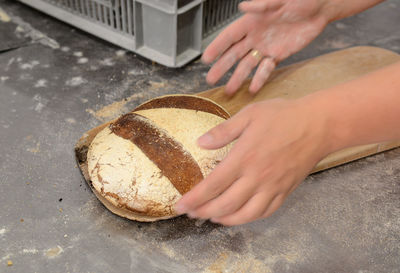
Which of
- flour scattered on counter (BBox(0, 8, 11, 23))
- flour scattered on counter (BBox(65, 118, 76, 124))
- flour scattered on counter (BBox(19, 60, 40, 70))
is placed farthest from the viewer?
flour scattered on counter (BBox(0, 8, 11, 23))

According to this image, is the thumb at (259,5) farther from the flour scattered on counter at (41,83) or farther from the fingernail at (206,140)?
the flour scattered on counter at (41,83)

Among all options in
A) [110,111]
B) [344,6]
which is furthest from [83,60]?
[344,6]

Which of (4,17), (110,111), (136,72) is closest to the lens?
(110,111)

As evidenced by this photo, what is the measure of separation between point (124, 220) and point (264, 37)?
844mm

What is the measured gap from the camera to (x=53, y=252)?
120 cm

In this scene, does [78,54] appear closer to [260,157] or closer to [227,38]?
[227,38]

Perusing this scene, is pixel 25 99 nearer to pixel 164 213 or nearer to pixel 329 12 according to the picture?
pixel 164 213

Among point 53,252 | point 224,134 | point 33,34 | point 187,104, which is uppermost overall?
point 224,134

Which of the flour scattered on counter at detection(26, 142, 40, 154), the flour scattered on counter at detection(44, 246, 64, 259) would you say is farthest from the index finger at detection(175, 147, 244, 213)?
the flour scattered on counter at detection(26, 142, 40, 154)

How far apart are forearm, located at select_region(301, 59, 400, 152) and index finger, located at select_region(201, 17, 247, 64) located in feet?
1.92

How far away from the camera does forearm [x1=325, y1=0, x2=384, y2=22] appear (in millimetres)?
1572

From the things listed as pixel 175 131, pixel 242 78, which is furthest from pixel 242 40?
pixel 175 131

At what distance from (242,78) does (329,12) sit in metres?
0.41

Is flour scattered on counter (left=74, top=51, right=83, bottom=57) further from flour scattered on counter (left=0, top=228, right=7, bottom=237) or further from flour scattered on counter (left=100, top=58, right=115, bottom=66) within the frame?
flour scattered on counter (left=0, top=228, right=7, bottom=237)
